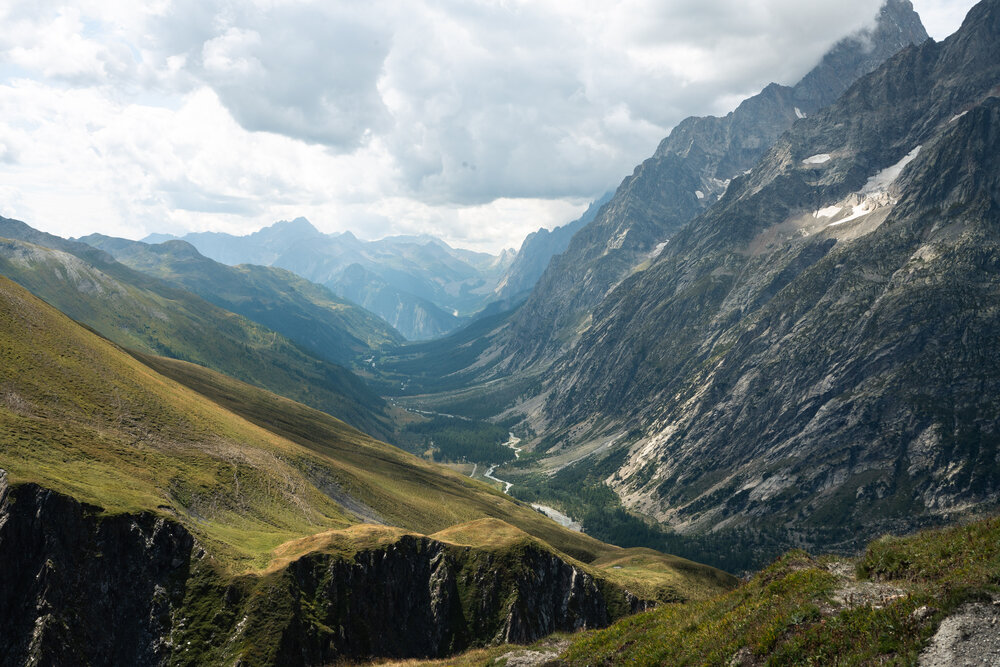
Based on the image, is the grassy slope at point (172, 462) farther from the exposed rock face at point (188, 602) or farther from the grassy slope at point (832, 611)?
the grassy slope at point (832, 611)

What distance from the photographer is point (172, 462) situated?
89938 mm

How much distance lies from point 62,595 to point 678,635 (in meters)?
54.4

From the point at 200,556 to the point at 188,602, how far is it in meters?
4.85

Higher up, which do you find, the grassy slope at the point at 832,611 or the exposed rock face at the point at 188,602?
the grassy slope at the point at 832,611

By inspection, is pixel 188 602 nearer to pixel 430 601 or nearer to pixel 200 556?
pixel 200 556

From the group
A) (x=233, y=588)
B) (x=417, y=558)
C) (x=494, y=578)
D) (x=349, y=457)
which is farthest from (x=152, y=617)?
(x=349, y=457)

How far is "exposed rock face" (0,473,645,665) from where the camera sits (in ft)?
161

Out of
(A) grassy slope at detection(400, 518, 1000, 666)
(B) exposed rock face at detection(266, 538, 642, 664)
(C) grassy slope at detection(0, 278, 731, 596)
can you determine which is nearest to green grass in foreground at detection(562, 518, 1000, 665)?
(A) grassy slope at detection(400, 518, 1000, 666)

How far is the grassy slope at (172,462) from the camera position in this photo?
2596 inches

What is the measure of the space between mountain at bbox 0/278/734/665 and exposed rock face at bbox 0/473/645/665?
0.48ft

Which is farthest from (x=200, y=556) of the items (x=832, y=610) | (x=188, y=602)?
(x=832, y=610)

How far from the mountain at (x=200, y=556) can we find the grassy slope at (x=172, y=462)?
425mm

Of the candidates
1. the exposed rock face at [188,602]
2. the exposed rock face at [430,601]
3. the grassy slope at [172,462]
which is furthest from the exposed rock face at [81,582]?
the exposed rock face at [430,601]

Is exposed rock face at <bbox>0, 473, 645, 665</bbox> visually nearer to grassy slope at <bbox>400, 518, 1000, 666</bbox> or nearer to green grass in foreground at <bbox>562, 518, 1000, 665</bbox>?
grassy slope at <bbox>400, 518, 1000, 666</bbox>
